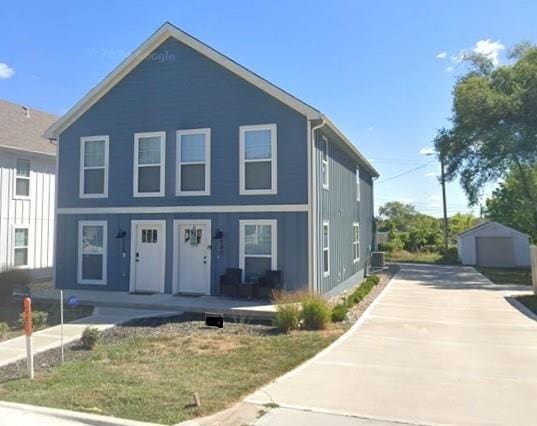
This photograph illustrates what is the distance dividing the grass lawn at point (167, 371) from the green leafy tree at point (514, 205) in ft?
89.5

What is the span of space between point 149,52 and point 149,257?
628 centimetres

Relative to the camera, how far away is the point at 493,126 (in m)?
26.2

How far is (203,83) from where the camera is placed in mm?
13750

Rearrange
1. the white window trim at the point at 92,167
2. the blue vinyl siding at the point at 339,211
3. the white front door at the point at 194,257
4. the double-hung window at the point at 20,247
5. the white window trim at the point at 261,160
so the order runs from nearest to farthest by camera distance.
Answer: the white window trim at the point at 261,160
the blue vinyl siding at the point at 339,211
the white front door at the point at 194,257
the white window trim at the point at 92,167
the double-hung window at the point at 20,247

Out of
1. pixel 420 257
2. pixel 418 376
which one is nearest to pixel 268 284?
pixel 418 376

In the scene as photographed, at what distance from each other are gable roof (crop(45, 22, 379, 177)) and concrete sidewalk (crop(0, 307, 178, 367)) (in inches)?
247

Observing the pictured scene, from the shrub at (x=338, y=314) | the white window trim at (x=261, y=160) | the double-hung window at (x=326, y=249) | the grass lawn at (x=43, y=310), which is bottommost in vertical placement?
the grass lawn at (x=43, y=310)

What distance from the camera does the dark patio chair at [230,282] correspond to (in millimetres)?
12695

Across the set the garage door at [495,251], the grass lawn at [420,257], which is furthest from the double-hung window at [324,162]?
the grass lawn at [420,257]

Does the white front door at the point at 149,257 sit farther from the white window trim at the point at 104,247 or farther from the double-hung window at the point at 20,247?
the double-hung window at the point at 20,247

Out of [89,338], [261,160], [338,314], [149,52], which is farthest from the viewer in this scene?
[149,52]

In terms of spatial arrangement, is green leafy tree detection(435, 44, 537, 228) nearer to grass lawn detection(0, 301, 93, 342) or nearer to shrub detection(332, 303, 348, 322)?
shrub detection(332, 303, 348, 322)

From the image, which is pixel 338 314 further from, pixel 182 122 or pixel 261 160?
pixel 182 122

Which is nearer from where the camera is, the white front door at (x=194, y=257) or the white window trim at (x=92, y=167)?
the white front door at (x=194, y=257)
